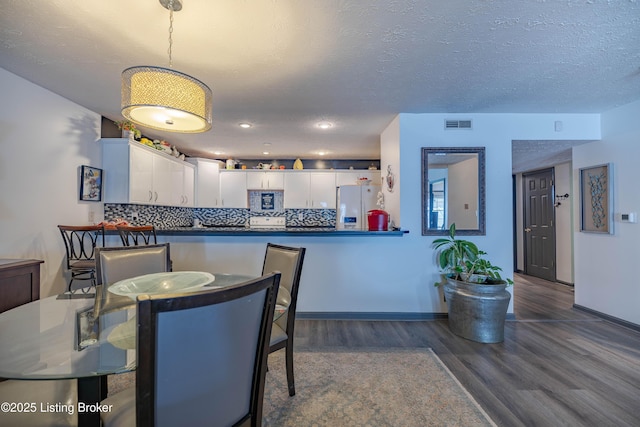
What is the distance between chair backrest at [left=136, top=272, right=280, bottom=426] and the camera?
68 centimetres

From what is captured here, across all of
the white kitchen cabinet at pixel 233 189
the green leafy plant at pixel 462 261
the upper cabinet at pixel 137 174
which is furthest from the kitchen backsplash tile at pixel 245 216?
the green leafy plant at pixel 462 261

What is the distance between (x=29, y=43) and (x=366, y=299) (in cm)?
354

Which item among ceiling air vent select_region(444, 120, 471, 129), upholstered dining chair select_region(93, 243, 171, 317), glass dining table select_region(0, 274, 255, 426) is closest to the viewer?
glass dining table select_region(0, 274, 255, 426)

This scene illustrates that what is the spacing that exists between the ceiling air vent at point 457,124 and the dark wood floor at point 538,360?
2.21 meters

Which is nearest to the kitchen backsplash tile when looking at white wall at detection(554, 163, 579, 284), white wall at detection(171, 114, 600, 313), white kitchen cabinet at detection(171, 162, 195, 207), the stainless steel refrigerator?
white kitchen cabinet at detection(171, 162, 195, 207)

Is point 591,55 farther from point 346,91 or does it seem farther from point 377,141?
point 377,141

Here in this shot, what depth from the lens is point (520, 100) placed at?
277cm

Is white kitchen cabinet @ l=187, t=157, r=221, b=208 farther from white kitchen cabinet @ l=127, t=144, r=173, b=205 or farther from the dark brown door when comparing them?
the dark brown door

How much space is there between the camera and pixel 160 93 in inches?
56.4

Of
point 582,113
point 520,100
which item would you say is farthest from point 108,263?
point 582,113

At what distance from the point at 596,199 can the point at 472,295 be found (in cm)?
212

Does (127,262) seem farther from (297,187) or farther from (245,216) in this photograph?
(245,216)

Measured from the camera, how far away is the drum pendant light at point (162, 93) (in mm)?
1434

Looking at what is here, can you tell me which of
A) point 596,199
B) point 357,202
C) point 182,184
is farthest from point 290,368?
point 182,184
